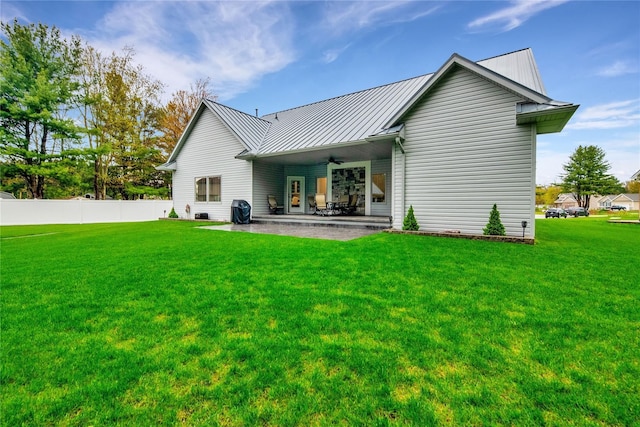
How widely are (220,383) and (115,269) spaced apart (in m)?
3.95

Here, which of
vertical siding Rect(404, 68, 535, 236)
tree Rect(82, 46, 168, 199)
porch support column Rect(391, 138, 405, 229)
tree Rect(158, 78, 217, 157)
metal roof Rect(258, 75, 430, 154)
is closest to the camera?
vertical siding Rect(404, 68, 535, 236)

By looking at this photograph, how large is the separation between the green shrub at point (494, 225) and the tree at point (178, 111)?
936 inches

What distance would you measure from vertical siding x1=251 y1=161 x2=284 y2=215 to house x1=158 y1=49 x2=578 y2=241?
62 mm

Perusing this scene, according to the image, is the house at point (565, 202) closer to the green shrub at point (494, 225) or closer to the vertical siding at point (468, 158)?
the vertical siding at point (468, 158)

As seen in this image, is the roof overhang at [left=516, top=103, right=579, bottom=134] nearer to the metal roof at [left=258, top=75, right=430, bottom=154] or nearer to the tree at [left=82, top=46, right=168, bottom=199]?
the metal roof at [left=258, top=75, right=430, bottom=154]

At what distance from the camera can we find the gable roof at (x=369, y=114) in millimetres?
6457

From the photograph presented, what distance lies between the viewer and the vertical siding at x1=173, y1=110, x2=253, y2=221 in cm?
1276

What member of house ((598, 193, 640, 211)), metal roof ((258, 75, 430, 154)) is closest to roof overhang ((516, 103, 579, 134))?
metal roof ((258, 75, 430, 154))

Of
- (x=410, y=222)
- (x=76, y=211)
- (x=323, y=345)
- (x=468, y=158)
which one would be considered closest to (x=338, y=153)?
(x=410, y=222)

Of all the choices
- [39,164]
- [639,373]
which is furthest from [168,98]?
[639,373]

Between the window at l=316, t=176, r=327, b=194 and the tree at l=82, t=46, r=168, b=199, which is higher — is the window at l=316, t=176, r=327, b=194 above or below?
below

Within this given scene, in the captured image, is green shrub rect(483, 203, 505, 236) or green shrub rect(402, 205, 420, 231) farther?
green shrub rect(402, 205, 420, 231)

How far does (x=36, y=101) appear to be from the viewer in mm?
15141

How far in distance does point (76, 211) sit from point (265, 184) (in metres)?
12.1
